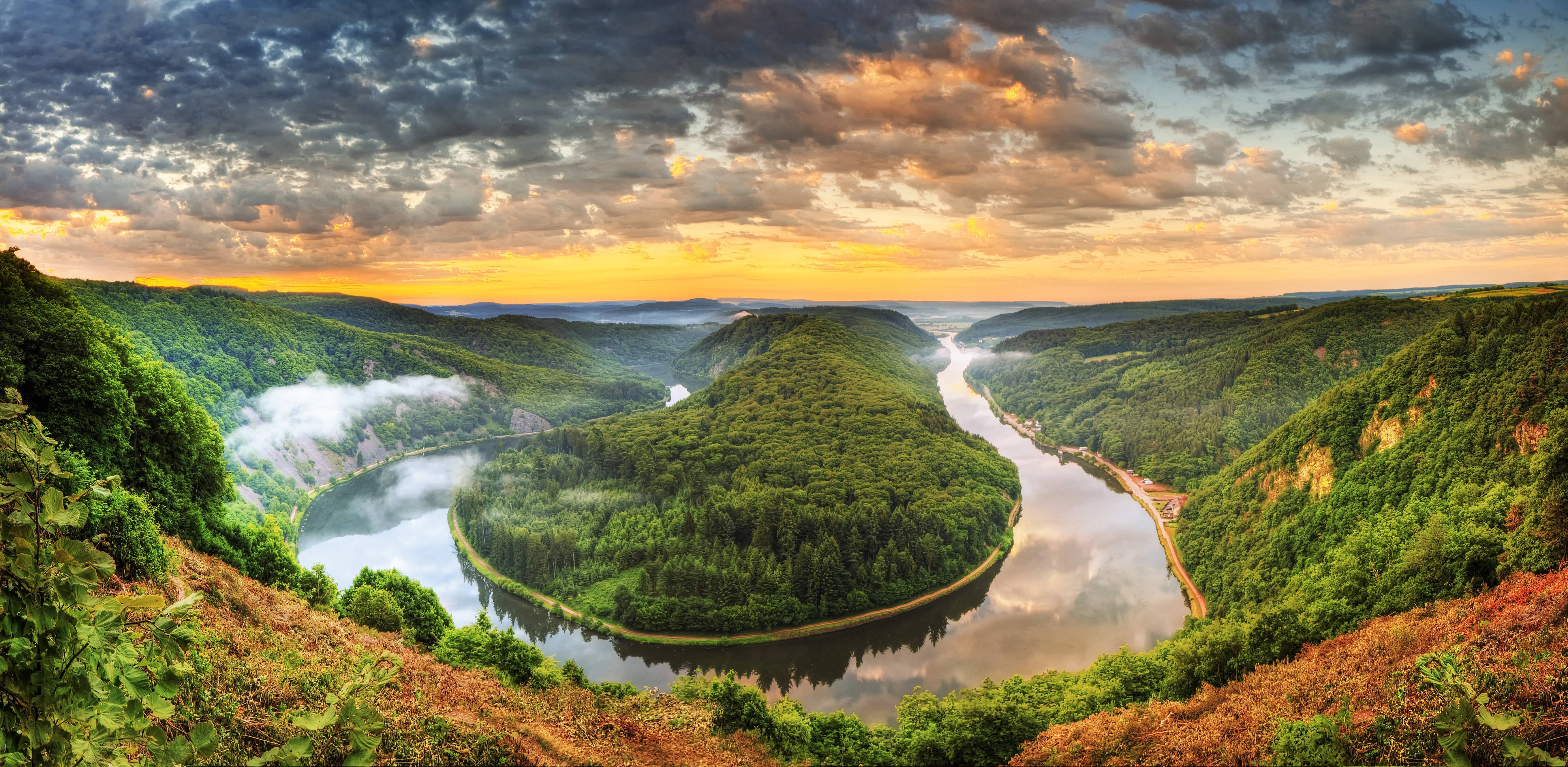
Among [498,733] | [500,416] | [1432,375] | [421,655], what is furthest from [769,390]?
[498,733]

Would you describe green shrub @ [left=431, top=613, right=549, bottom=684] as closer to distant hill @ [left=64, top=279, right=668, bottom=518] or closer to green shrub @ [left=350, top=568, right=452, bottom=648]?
green shrub @ [left=350, top=568, right=452, bottom=648]

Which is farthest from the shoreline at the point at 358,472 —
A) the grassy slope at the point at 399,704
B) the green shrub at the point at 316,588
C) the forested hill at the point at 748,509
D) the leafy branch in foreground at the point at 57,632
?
the leafy branch in foreground at the point at 57,632

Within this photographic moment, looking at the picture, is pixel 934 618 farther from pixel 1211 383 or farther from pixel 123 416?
pixel 1211 383

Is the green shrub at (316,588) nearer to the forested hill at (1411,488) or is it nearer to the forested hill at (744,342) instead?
the forested hill at (1411,488)

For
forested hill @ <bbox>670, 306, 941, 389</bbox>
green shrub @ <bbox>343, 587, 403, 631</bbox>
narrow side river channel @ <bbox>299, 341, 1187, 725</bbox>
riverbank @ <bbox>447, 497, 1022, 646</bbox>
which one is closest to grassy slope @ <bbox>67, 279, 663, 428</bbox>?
forested hill @ <bbox>670, 306, 941, 389</bbox>

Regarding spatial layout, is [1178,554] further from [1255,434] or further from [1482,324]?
[1255,434]

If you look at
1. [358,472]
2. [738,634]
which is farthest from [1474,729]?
[358,472]
